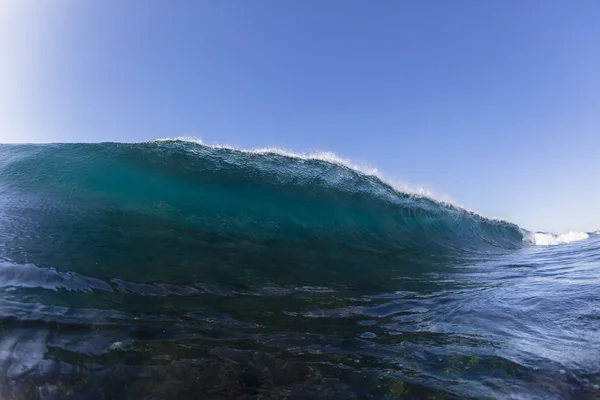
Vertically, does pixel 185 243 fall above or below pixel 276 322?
above

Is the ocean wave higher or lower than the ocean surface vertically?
higher

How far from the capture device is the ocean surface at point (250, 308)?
258cm

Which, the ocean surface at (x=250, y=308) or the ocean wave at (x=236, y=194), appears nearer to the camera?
the ocean surface at (x=250, y=308)

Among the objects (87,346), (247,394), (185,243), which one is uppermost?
(185,243)

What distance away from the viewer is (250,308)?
4.05 m

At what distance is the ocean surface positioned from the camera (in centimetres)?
258

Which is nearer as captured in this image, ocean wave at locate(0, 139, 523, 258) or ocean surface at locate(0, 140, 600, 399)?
ocean surface at locate(0, 140, 600, 399)

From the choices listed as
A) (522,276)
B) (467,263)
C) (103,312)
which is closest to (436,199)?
(467,263)

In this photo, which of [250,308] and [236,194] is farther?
[236,194]

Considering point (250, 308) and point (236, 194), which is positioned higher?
→ point (236, 194)

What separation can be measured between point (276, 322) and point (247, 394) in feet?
4.00

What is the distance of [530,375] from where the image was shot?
264cm

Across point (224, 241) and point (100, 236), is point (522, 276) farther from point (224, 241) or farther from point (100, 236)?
point (100, 236)

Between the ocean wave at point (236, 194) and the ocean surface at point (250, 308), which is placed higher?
the ocean wave at point (236, 194)
